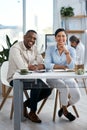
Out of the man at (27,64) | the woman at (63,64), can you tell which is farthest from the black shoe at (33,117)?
the woman at (63,64)

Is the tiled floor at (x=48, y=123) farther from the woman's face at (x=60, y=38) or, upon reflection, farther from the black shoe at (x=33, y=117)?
the woman's face at (x=60, y=38)

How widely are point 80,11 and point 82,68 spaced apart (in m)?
3.01

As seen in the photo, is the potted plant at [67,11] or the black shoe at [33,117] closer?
the black shoe at [33,117]

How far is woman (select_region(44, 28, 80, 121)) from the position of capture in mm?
2934

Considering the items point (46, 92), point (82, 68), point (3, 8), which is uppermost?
point (3, 8)

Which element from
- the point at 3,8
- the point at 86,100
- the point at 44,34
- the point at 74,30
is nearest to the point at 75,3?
the point at 74,30

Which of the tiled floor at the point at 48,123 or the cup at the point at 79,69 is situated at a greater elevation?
the cup at the point at 79,69

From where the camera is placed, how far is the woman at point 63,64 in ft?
9.63

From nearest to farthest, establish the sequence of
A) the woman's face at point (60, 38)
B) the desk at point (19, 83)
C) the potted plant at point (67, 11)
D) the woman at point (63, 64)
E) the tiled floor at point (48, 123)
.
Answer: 1. the desk at point (19, 83)
2. the woman at point (63, 64)
3. the tiled floor at point (48, 123)
4. the woman's face at point (60, 38)
5. the potted plant at point (67, 11)

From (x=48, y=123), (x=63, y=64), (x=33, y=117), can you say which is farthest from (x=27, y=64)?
(x=48, y=123)

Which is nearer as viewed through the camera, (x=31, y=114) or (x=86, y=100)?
(x=31, y=114)

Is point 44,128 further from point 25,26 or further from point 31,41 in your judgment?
point 25,26

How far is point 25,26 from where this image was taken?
17.6 feet

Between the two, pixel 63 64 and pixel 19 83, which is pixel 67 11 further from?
pixel 19 83
